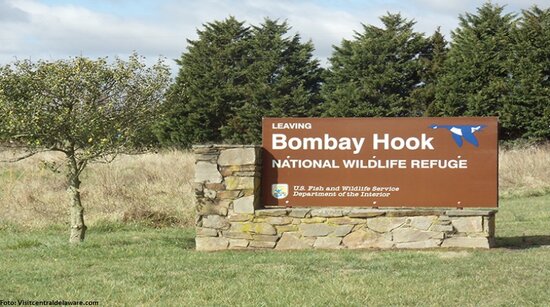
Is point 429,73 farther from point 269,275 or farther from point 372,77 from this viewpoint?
point 269,275

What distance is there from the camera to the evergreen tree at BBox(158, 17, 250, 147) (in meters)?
44.2

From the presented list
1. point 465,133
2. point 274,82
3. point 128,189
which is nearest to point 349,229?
point 465,133

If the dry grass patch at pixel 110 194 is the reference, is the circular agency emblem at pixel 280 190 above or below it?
above

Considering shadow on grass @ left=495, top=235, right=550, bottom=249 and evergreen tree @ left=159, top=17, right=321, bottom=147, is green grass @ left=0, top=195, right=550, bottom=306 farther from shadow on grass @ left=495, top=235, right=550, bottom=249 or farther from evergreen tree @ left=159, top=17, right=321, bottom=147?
evergreen tree @ left=159, top=17, right=321, bottom=147

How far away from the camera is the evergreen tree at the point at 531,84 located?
3609 cm

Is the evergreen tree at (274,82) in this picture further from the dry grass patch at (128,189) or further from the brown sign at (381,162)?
the brown sign at (381,162)

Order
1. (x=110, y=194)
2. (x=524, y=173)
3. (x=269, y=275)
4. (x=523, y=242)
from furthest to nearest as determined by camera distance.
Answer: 1. (x=524, y=173)
2. (x=110, y=194)
3. (x=523, y=242)
4. (x=269, y=275)

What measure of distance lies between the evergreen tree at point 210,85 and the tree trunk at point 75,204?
30.8 m

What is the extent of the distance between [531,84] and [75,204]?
28.6 meters

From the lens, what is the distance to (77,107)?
11.7 meters

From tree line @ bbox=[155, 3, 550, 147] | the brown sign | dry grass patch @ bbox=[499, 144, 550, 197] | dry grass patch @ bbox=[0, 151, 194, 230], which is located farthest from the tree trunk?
tree line @ bbox=[155, 3, 550, 147]

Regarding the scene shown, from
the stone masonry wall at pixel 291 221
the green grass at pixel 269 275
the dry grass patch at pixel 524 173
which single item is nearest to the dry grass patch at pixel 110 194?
the green grass at pixel 269 275

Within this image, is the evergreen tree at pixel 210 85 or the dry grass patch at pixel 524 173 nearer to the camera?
the dry grass patch at pixel 524 173

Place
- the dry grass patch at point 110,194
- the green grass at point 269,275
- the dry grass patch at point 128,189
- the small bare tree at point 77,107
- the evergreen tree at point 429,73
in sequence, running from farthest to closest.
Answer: the evergreen tree at point 429,73, the dry grass patch at point 128,189, the dry grass patch at point 110,194, the small bare tree at point 77,107, the green grass at point 269,275
